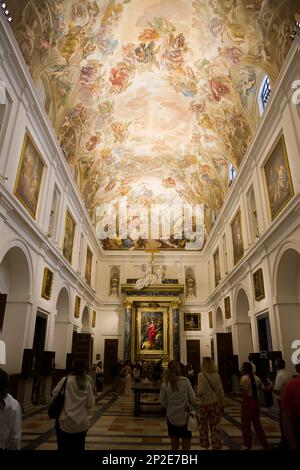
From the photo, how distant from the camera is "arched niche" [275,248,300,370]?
1057 centimetres

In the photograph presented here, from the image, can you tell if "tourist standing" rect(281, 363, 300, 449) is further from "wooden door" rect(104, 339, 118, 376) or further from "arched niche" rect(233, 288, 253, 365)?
"wooden door" rect(104, 339, 118, 376)

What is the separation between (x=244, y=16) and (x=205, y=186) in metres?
10.8

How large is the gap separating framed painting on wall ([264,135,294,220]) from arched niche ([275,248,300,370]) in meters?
1.55

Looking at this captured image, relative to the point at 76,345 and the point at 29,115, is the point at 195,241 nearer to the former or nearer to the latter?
the point at 76,345

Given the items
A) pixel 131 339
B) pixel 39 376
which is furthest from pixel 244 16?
pixel 131 339

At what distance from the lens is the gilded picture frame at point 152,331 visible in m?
23.5

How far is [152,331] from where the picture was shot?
2397cm

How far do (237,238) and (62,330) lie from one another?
31.3 ft

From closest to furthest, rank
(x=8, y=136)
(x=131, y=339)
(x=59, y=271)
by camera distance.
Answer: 1. (x=8, y=136)
2. (x=59, y=271)
3. (x=131, y=339)

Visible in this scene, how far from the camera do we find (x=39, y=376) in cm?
1190

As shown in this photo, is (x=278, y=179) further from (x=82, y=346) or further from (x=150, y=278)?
(x=150, y=278)

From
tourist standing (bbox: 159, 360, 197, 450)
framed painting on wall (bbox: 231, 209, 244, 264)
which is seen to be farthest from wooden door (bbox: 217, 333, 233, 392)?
tourist standing (bbox: 159, 360, 197, 450)

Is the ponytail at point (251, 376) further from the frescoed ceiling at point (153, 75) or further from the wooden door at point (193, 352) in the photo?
the wooden door at point (193, 352)

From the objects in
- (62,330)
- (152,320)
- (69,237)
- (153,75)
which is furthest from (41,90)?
(152,320)
